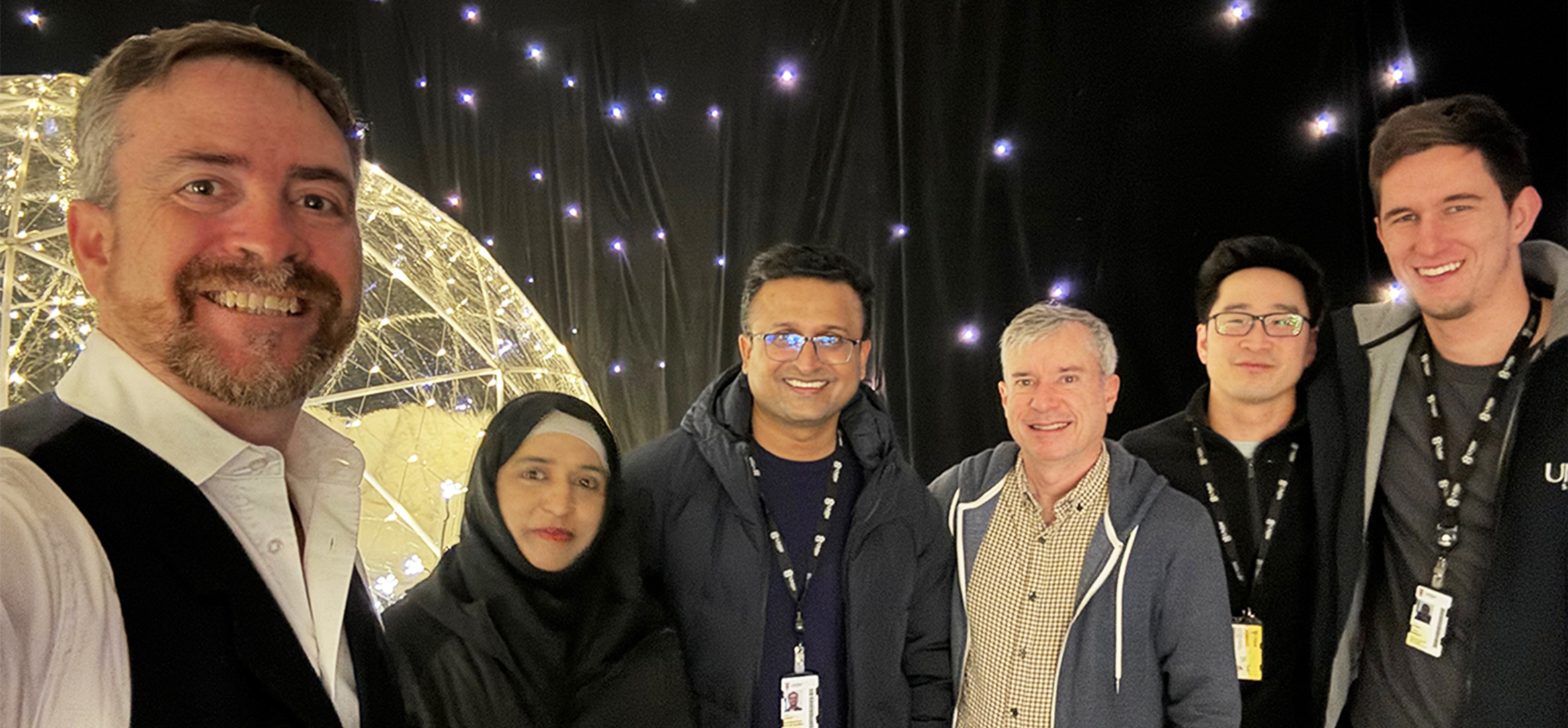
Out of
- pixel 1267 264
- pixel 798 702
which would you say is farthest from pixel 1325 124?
pixel 798 702

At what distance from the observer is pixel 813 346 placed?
167cm

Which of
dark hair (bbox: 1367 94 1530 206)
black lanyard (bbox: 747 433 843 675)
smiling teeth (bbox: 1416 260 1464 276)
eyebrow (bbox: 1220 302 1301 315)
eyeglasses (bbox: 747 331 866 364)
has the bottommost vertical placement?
black lanyard (bbox: 747 433 843 675)

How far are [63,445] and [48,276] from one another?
19.2 inches

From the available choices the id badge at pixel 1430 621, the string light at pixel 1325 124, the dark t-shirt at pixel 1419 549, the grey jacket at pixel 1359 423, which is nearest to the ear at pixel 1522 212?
the grey jacket at pixel 1359 423

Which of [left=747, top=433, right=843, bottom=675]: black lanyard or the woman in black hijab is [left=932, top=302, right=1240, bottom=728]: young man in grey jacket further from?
the woman in black hijab

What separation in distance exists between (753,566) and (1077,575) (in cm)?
64

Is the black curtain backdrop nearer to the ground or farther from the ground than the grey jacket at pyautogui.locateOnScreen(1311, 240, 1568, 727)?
farther from the ground

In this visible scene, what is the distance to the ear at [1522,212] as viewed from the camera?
162 cm

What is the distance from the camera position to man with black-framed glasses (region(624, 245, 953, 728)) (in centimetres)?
160

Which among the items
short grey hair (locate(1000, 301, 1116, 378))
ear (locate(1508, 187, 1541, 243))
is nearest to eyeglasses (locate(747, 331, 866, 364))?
short grey hair (locate(1000, 301, 1116, 378))

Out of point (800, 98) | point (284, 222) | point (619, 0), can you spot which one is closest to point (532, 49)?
point (619, 0)

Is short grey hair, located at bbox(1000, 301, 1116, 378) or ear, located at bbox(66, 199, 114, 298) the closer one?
ear, located at bbox(66, 199, 114, 298)

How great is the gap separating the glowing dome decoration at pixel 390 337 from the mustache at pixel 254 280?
41 cm

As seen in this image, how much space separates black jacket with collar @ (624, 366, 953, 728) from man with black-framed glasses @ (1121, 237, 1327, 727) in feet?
2.15
